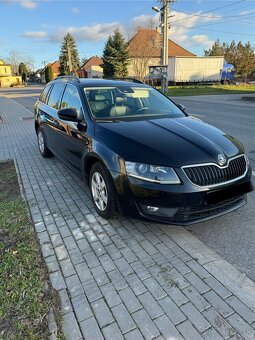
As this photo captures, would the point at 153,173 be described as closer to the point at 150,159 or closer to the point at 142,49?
the point at 150,159

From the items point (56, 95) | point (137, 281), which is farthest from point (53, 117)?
point (137, 281)

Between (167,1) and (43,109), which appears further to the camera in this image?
(167,1)

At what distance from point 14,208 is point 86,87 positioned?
203 centimetres

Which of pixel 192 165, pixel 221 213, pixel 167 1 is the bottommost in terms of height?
pixel 221 213

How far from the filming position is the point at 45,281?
2.42 m

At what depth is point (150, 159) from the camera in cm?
267

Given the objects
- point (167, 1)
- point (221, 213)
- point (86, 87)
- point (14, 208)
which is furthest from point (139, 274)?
point (167, 1)

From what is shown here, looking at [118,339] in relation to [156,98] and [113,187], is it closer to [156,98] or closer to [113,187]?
[113,187]

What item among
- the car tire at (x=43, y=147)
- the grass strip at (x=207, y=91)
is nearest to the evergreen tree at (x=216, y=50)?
the grass strip at (x=207, y=91)

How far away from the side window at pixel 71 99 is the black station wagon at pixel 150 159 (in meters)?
0.02

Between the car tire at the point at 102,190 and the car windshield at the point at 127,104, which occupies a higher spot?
the car windshield at the point at 127,104

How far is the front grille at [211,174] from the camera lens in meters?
2.62

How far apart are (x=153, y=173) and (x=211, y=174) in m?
0.59

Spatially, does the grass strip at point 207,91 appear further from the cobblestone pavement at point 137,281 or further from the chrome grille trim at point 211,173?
the cobblestone pavement at point 137,281
